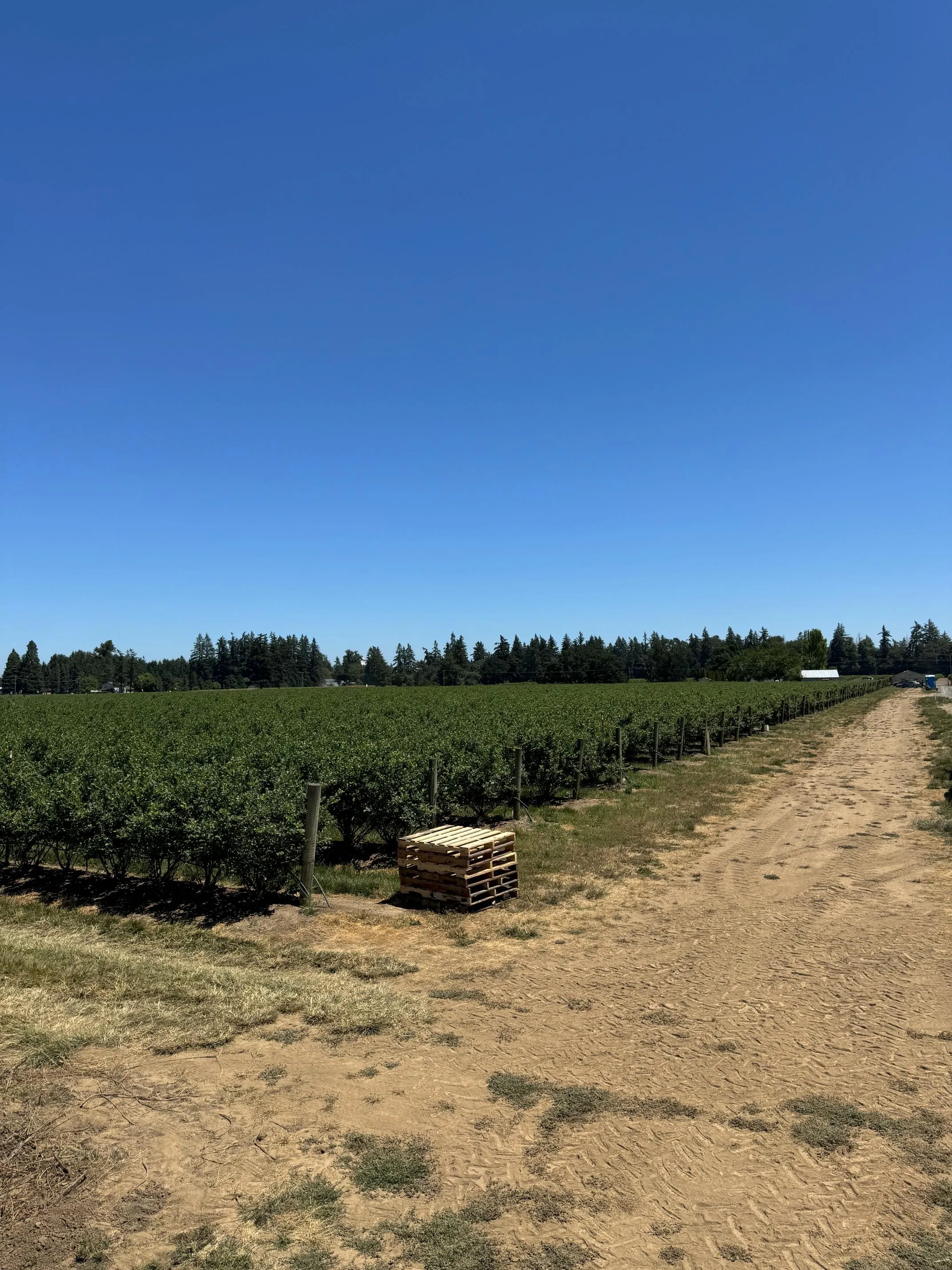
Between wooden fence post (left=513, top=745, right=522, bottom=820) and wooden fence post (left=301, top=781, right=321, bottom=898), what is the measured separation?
6567 mm

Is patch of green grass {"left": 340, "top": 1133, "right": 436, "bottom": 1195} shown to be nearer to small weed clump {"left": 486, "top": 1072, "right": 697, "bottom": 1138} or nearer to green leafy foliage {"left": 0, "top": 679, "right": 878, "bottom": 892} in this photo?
small weed clump {"left": 486, "top": 1072, "right": 697, "bottom": 1138}

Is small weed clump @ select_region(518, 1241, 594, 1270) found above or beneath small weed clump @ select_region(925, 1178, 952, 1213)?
above

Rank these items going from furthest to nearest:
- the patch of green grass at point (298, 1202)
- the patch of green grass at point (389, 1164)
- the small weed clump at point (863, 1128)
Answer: the small weed clump at point (863, 1128), the patch of green grass at point (389, 1164), the patch of green grass at point (298, 1202)

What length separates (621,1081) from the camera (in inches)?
227

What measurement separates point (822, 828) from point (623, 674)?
113080 mm

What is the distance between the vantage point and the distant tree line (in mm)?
123188

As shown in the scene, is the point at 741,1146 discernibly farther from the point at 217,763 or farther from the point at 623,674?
the point at 623,674

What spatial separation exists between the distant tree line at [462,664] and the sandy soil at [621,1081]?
10534 centimetres

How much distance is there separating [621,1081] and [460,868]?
5.02m

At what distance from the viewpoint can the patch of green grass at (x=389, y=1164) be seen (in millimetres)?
4457

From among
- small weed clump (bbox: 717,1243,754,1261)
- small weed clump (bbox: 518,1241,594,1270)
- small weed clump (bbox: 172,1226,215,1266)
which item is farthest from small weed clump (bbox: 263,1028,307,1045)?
small weed clump (bbox: 717,1243,754,1261)

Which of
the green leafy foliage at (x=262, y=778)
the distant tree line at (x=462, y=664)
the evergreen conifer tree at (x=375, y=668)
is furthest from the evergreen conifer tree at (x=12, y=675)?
the green leafy foliage at (x=262, y=778)

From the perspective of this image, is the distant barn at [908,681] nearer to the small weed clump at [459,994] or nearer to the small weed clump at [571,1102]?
the small weed clump at [459,994]

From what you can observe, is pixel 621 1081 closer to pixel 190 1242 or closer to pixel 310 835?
pixel 190 1242
